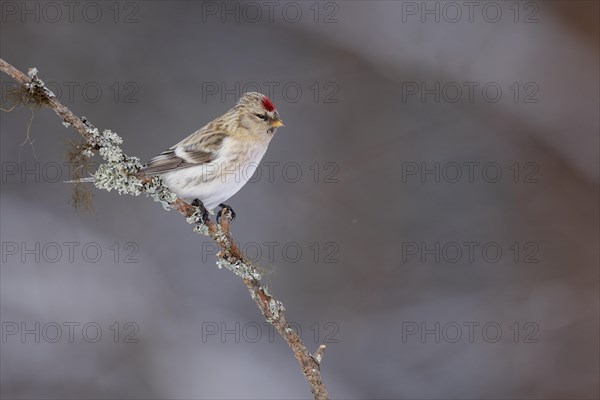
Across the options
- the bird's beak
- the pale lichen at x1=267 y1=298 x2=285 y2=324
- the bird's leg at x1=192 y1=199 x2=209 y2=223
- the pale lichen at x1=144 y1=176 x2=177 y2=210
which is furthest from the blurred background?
the pale lichen at x1=267 y1=298 x2=285 y2=324

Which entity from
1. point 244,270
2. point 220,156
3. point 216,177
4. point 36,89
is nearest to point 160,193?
point 244,270

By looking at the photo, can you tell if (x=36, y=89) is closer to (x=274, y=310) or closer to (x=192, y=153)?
(x=274, y=310)

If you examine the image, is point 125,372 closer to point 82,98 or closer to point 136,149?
point 136,149

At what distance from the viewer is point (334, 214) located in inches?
193

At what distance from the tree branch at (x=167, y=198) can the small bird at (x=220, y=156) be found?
1.51 ft

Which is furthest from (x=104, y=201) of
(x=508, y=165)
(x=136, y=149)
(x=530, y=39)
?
(x=530, y=39)

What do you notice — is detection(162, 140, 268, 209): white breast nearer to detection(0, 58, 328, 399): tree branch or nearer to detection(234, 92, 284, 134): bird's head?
detection(234, 92, 284, 134): bird's head

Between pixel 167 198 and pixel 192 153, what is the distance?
0.78m

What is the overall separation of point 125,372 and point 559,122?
3184 millimetres

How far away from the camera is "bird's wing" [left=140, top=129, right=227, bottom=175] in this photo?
2852mm

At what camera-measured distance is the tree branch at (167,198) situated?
191cm

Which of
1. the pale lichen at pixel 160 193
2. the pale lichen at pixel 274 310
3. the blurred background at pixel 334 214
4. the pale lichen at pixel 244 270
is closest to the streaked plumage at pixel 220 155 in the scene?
the pale lichen at pixel 160 193

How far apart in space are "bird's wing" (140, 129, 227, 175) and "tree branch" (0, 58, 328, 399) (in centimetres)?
49

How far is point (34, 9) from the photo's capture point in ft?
16.4
